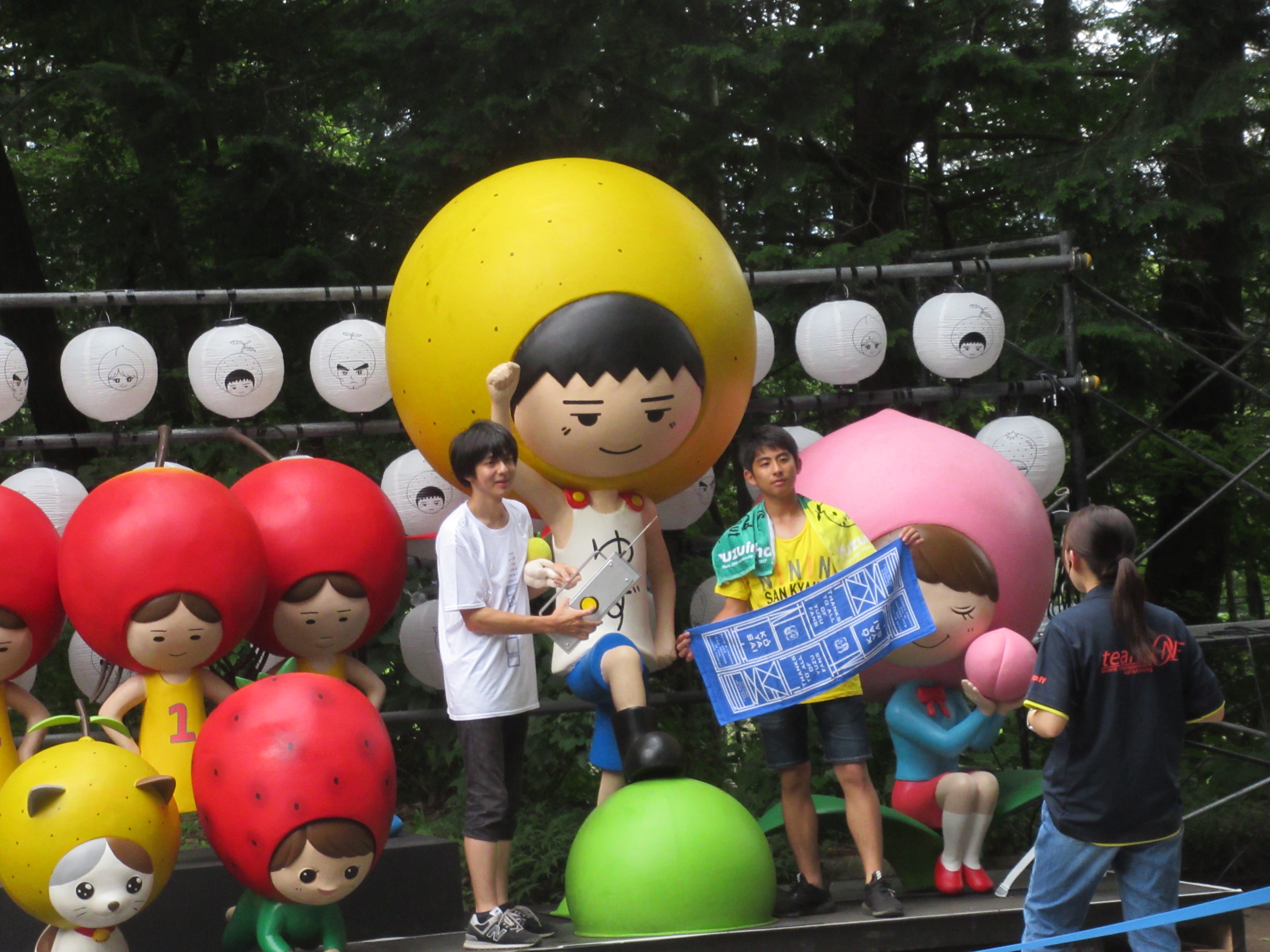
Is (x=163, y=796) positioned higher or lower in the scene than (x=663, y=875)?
higher

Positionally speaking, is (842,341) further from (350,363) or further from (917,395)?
(350,363)

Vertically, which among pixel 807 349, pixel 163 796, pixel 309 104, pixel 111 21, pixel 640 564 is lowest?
pixel 163 796

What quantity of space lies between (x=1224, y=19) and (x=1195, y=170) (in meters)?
0.86

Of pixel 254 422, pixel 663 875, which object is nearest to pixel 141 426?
pixel 254 422

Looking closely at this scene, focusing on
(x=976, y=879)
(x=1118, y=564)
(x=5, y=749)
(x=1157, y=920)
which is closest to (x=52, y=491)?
(x=5, y=749)

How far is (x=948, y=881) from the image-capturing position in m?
4.81

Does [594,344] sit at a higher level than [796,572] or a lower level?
higher

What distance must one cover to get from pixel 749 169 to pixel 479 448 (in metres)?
5.11

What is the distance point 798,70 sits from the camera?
7.77m

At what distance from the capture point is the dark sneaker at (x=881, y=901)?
4336mm

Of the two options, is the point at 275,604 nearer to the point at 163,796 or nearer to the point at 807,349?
the point at 163,796

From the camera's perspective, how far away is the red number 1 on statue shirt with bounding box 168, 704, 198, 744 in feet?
15.1

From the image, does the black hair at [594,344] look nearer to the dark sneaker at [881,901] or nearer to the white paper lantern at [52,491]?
the dark sneaker at [881,901]

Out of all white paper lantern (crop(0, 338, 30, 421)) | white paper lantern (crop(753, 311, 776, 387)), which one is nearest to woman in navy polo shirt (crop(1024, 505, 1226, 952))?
white paper lantern (crop(753, 311, 776, 387))
